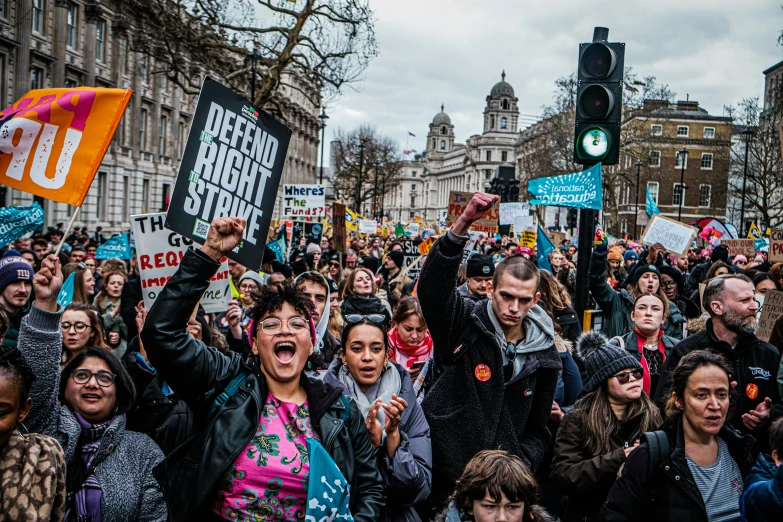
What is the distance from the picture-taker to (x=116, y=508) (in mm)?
3383

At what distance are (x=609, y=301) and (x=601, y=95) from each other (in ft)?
6.81

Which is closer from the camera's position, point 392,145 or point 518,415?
point 518,415

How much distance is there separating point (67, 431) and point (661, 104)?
4622 cm

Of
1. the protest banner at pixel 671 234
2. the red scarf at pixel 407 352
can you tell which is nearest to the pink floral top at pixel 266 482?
the red scarf at pixel 407 352

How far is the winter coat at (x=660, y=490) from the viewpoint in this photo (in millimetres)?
3262

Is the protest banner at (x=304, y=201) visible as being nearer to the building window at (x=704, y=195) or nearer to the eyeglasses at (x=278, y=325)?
the eyeglasses at (x=278, y=325)

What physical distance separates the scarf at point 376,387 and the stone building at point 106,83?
21.4 metres

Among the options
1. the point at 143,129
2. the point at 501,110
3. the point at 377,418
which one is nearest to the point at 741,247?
the point at 377,418

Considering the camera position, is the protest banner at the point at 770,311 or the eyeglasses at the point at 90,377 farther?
the protest banner at the point at 770,311

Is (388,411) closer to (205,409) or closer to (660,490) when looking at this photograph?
(205,409)

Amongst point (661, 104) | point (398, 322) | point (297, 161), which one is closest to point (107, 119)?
point (398, 322)

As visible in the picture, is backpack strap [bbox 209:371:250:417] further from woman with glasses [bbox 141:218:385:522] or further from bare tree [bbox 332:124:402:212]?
bare tree [bbox 332:124:402:212]

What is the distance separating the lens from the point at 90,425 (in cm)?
361

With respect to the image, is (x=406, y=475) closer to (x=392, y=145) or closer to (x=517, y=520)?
(x=517, y=520)
